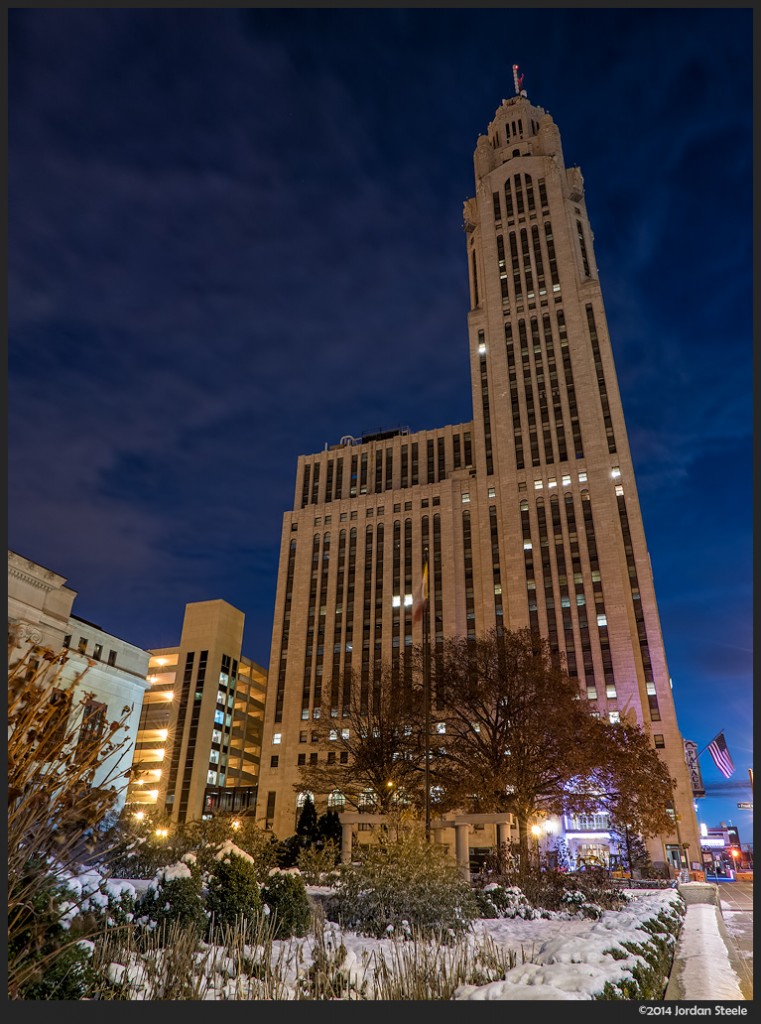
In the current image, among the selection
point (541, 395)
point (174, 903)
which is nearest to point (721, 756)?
point (174, 903)

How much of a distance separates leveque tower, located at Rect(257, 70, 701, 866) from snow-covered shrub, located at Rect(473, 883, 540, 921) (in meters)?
52.1

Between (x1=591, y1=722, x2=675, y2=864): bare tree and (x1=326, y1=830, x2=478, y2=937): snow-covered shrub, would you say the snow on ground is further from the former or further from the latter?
(x1=591, y1=722, x2=675, y2=864): bare tree

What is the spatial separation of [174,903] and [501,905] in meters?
11.8

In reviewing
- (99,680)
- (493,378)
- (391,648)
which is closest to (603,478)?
(493,378)

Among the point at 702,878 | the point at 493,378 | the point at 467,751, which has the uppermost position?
the point at 493,378

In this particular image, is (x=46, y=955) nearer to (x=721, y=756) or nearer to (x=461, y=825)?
(x=461, y=825)

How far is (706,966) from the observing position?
41.0 ft

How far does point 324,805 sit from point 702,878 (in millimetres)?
45950

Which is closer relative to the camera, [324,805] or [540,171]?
[324,805]

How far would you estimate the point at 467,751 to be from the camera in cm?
4084

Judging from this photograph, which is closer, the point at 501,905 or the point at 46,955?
the point at 46,955

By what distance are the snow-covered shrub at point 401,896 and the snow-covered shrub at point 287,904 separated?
1.63 metres
